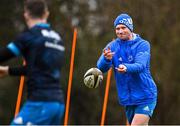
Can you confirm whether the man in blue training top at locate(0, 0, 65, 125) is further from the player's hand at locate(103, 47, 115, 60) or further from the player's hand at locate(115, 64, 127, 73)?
the player's hand at locate(103, 47, 115, 60)

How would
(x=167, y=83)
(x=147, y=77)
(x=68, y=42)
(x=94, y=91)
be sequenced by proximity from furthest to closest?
(x=68, y=42), (x=94, y=91), (x=167, y=83), (x=147, y=77)

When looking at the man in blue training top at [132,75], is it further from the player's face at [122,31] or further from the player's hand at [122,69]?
the player's hand at [122,69]

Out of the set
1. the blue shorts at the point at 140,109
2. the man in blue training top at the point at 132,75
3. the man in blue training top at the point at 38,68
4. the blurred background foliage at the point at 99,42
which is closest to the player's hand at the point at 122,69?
the man in blue training top at the point at 132,75

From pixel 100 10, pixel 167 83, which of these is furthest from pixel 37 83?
pixel 100 10

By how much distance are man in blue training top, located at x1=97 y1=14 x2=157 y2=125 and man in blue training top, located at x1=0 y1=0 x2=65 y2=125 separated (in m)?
1.72

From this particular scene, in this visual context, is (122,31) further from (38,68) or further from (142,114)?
(38,68)

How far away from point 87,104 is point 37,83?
72.5 ft

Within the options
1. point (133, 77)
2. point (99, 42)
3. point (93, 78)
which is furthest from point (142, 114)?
point (99, 42)

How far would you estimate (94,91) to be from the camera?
27312mm

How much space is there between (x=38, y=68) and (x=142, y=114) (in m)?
2.09

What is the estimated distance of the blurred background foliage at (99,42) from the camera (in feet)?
83.0

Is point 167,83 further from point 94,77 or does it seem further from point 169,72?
point 94,77

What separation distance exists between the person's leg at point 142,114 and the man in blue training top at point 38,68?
1.76 m

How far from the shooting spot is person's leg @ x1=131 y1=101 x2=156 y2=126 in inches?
311
